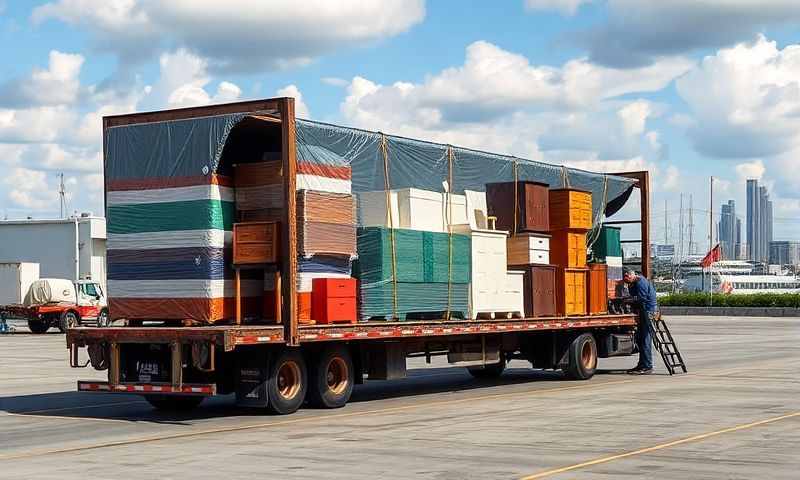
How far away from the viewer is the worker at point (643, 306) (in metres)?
24.0

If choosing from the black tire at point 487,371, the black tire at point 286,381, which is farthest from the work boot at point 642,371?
the black tire at point 286,381

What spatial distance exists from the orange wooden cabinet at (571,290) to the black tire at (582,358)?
0.53 meters

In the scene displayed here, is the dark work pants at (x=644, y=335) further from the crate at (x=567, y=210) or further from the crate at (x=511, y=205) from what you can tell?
the crate at (x=511, y=205)

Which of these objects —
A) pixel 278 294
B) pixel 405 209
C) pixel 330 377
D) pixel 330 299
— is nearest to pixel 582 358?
pixel 405 209

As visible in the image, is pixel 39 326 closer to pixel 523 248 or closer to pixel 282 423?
pixel 523 248

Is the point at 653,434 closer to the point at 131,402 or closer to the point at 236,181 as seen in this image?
the point at 236,181

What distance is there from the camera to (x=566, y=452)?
12.1 m

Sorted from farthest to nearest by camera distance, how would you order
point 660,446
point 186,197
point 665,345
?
1. point 665,345
2. point 186,197
3. point 660,446

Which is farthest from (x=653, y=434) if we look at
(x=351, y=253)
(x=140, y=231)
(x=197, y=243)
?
(x=140, y=231)

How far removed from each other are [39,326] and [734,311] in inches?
1477

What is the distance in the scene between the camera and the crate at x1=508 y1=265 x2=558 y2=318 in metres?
20.3

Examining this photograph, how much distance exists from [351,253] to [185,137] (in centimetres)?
272

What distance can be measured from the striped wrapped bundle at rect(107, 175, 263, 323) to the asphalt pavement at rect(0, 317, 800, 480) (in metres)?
1.51

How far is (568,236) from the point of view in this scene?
70.1 ft
